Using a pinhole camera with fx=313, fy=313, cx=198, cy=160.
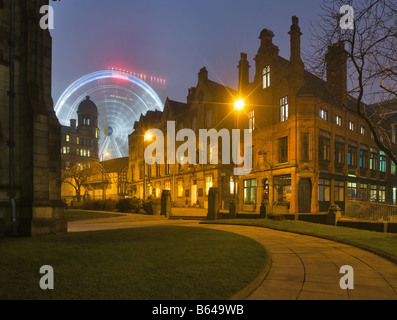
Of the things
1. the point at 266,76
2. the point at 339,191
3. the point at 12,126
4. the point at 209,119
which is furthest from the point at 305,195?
the point at 12,126

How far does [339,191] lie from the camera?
3550 centimetres

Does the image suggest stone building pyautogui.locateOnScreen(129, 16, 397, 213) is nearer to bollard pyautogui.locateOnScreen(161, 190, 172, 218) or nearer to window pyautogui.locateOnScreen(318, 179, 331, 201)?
window pyautogui.locateOnScreen(318, 179, 331, 201)

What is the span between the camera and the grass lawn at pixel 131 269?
18.2 ft

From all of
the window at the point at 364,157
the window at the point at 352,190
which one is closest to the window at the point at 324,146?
the window at the point at 352,190

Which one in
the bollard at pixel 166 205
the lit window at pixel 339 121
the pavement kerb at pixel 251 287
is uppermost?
the lit window at pixel 339 121

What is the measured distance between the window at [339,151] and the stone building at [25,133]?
29878mm

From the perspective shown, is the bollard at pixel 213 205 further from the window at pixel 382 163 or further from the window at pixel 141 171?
the window at pixel 141 171

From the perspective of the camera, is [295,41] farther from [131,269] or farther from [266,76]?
[131,269]

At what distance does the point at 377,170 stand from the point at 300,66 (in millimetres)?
22417

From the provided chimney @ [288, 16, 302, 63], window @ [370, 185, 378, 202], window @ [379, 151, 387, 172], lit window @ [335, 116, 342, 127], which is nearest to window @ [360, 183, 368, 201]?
window @ [370, 185, 378, 202]

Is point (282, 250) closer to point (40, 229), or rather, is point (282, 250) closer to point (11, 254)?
point (11, 254)

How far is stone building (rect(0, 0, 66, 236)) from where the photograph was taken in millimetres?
13906

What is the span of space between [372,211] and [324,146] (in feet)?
34.2

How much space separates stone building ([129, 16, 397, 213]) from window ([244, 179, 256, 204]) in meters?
0.12
